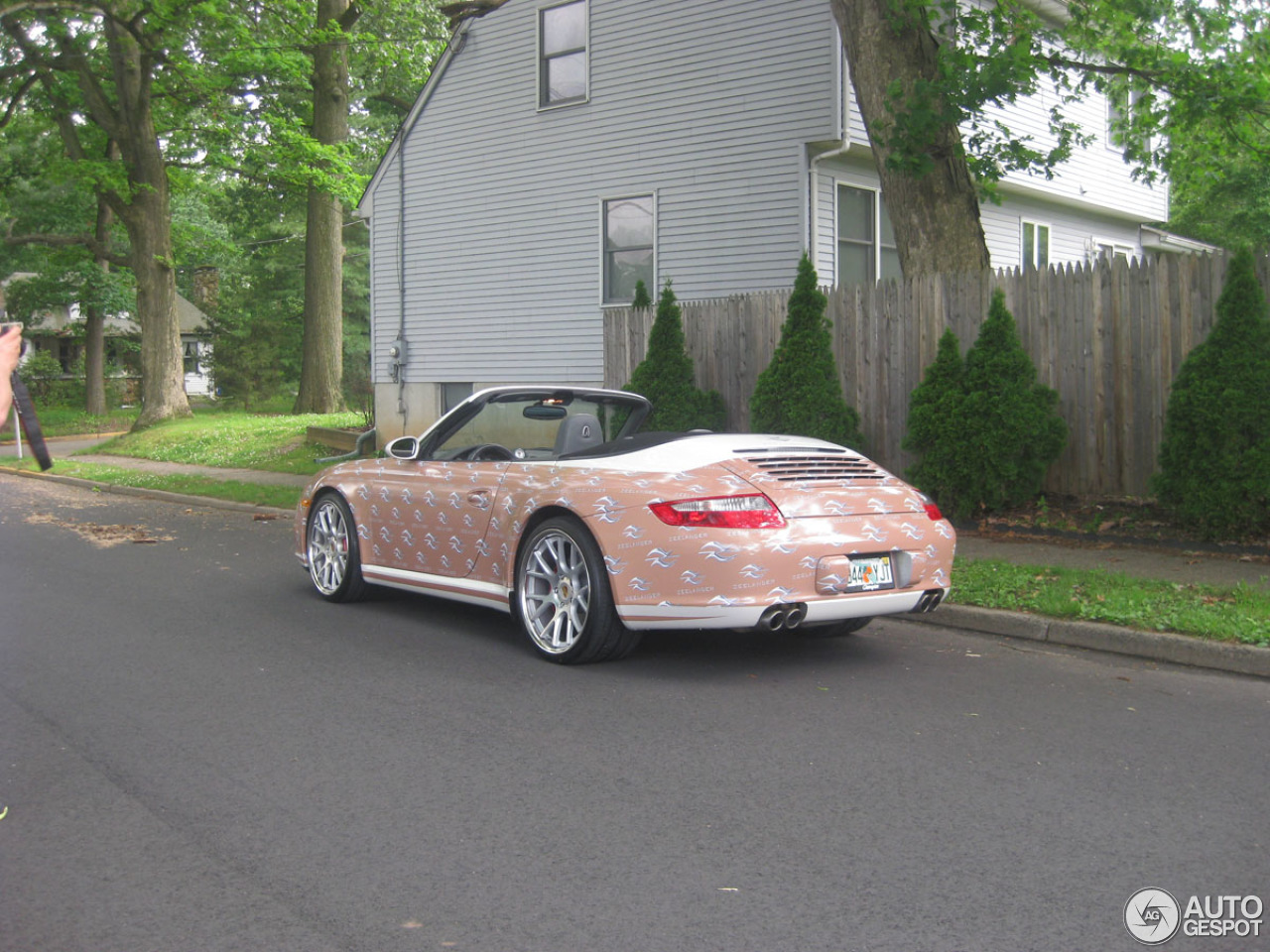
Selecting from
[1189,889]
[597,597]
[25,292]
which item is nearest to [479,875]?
[1189,889]

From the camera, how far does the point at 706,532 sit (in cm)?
599

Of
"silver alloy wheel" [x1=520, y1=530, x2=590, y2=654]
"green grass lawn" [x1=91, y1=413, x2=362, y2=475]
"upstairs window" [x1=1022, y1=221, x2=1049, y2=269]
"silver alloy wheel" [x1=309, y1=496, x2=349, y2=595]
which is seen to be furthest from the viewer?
"upstairs window" [x1=1022, y1=221, x2=1049, y2=269]

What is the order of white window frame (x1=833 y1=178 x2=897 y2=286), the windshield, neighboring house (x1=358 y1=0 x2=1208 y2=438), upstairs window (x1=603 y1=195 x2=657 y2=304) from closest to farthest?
1. the windshield
2. neighboring house (x1=358 y1=0 x2=1208 y2=438)
3. white window frame (x1=833 y1=178 x2=897 y2=286)
4. upstairs window (x1=603 y1=195 x2=657 y2=304)

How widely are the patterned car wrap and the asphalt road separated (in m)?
0.41

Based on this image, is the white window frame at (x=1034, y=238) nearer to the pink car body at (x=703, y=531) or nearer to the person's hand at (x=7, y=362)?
the pink car body at (x=703, y=531)

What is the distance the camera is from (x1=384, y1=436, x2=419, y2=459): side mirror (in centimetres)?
804

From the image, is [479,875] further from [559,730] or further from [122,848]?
[559,730]

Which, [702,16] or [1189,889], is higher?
[702,16]

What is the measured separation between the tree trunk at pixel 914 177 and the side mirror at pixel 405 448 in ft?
20.2

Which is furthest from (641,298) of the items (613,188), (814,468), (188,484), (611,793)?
(611,793)

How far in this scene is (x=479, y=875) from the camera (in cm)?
368

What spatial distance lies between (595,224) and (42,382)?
34.3 m

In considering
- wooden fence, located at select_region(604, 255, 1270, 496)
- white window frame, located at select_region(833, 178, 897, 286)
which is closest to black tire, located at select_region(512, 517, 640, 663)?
wooden fence, located at select_region(604, 255, 1270, 496)

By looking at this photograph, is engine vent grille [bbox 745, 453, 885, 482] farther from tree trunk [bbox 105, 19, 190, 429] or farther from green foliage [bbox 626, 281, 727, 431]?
tree trunk [bbox 105, 19, 190, 429]
